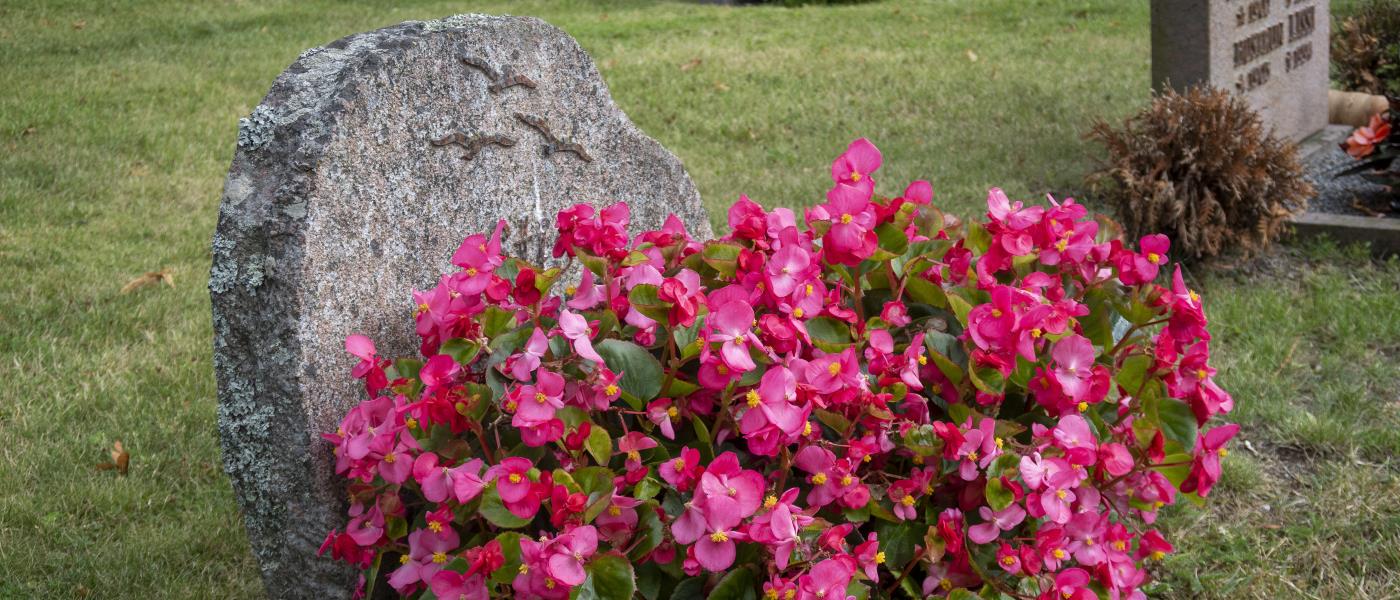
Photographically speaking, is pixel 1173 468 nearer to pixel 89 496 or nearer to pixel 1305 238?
pixel 89 496

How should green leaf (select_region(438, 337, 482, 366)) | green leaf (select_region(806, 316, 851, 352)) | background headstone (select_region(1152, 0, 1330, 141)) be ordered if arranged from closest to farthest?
1. green leaf (select_region(438, 337, 482, 366))
2. green leaf (select_region(806, 316, 851, 352))
3. background headstone (select_region(1152, 0, 1330, 141))

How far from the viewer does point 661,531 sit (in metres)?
1.81

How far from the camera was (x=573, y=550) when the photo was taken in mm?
1685

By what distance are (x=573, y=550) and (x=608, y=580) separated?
0.06 metres

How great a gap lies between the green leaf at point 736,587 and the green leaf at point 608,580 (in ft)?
0.54

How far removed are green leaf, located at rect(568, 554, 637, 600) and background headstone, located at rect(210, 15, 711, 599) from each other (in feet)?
2.01

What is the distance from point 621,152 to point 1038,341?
3.68 feet

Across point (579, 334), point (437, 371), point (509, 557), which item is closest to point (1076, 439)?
point (579, 334)

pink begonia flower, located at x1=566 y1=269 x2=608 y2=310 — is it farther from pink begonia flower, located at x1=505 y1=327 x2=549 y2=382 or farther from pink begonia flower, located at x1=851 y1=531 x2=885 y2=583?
pink begonia flower, located at x1=851 y1=531 x2=885 y2=583

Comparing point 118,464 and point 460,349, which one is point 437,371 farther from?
point 118,464

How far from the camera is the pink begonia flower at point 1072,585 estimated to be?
2.02 meters

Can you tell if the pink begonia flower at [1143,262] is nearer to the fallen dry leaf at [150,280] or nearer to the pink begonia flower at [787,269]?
the pink begonia flower at [787,269]

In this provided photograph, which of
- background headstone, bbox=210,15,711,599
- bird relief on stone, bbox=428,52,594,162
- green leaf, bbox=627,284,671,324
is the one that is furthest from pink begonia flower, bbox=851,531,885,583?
bird relief on stone, bbox=428,52,594,162

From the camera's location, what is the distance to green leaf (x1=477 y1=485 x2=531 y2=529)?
1.75 meters
